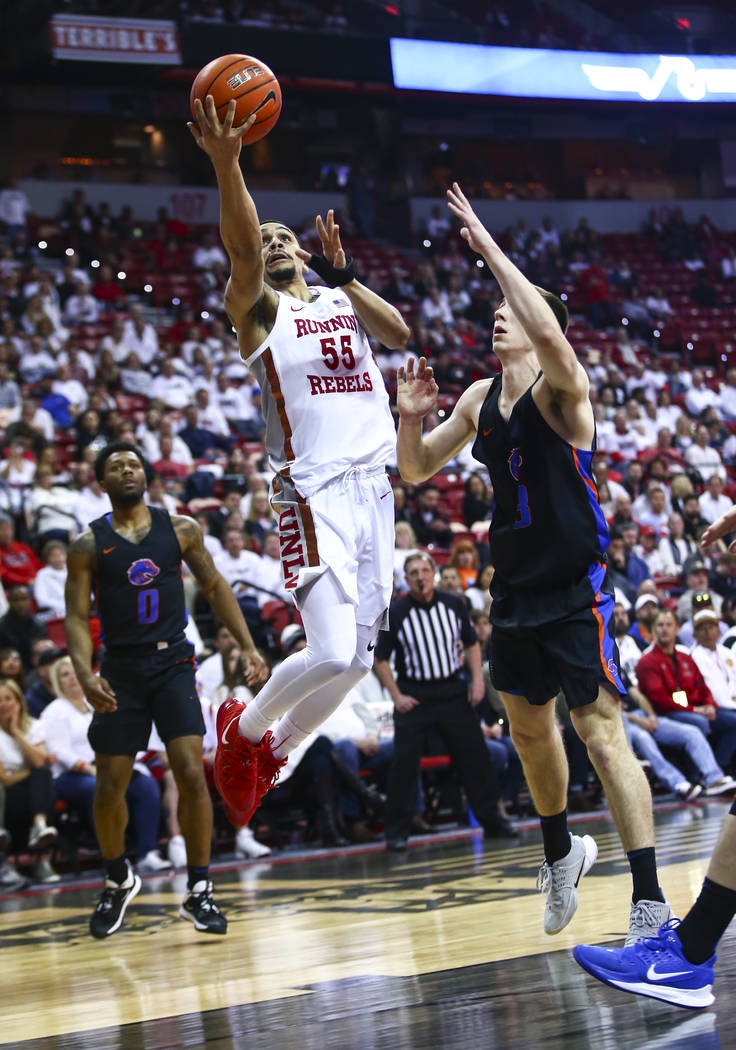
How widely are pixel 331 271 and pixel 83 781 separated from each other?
15.5 ft

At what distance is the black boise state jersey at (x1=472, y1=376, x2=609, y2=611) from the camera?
165 inches

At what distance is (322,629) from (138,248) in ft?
55.2

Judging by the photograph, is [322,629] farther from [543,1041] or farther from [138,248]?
[138,248]

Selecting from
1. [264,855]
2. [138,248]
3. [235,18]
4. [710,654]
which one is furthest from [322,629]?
[235,18]

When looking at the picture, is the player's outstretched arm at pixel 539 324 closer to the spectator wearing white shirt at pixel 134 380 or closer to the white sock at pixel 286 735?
the white sock at pixel 286 735

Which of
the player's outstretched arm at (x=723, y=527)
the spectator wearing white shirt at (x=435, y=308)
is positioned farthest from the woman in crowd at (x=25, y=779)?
the spectator wearing white shirt at (x=435, y=308)

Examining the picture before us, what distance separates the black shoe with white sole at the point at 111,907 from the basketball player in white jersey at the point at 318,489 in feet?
4.46

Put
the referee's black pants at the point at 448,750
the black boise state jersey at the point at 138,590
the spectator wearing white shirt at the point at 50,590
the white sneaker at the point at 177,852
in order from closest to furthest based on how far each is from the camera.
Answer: the black boise state jersey at the point at 138,590 < the white sneaker at the point at 177,852 < the referee's black pants at the point at 448,750 < the spectator wearing white shirt at the point at 50,590

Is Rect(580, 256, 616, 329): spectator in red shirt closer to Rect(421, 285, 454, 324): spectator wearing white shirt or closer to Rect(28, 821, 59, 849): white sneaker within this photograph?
Rect(421, 285, 454, 324): spectator wearing white shirt

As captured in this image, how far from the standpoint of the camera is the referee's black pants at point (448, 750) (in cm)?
860

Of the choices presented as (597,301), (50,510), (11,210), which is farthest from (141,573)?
(597,301)

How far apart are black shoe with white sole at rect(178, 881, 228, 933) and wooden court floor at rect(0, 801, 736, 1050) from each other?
0.07 metres

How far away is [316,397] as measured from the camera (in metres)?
4.69

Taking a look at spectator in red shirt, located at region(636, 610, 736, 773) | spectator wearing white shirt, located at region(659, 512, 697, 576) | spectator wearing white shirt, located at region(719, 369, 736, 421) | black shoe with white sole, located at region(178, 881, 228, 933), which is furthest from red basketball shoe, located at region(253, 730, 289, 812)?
spectator wearing white shirt, located at region(719, 369, 736, 421)
